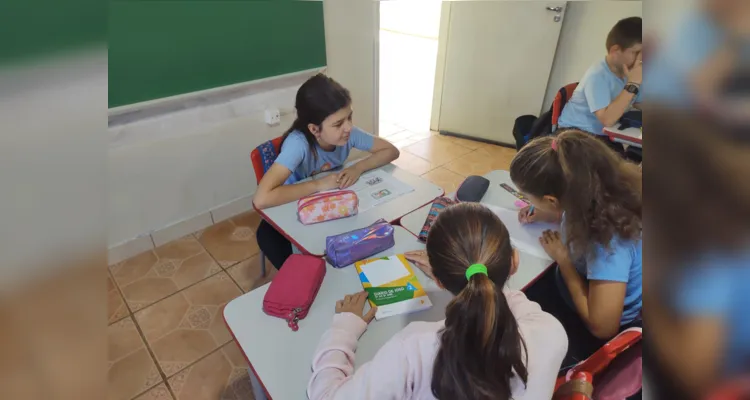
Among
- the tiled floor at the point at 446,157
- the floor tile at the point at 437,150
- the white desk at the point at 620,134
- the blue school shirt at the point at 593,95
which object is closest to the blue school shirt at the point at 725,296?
the white desk at the point at 620,134

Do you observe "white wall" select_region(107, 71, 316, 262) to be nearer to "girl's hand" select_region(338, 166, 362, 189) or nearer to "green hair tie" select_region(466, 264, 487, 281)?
"girl's hand" select_region(338, 166, 362, 189)

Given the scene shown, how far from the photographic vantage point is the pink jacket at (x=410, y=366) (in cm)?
82

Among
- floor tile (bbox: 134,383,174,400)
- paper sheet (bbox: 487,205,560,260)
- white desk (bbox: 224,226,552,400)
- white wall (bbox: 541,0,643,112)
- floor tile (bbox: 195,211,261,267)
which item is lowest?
floor tile (bbox: 134,383,174,400)

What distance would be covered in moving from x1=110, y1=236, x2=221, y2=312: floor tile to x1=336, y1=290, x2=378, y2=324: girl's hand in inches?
53.0

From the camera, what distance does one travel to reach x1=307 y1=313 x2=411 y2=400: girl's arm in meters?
0.82

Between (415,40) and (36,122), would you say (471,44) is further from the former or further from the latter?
(36,122)

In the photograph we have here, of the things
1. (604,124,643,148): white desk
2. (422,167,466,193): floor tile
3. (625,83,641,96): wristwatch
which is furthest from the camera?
(422,167,466,193): floor tile

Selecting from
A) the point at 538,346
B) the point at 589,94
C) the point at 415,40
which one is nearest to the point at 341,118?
the point at 538,346

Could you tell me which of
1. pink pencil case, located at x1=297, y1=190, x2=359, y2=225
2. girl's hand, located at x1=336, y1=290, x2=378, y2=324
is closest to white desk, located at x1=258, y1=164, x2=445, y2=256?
pink pencil case, located at x1=297, y1=190, x2=359, y2=225

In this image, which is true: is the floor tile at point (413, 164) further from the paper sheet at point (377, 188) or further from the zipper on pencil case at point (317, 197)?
the zipper on pencil case at point (317, 197)

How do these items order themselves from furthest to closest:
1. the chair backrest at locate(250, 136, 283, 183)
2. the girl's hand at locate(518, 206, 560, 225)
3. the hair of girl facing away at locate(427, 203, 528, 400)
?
the chair backrest at locate(250, 136, 283, 183)
the girl's hand at locate(518, 206, 560, 225)
the hair of girl facing away at locate(427, 203, 528, 400)

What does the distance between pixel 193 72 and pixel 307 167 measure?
0.80 meters

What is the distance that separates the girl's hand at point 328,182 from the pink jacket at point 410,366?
77 cm

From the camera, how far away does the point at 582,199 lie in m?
1.18
